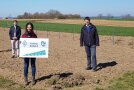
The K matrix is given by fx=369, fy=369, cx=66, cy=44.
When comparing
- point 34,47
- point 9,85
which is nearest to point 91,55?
point 34,47

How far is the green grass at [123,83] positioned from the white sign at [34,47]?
2256 mm

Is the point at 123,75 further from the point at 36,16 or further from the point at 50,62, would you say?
the point at 36,16

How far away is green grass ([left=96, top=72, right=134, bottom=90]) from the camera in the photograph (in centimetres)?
1062

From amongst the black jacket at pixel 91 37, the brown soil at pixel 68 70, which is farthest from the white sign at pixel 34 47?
the black jacket at pixel 91 37

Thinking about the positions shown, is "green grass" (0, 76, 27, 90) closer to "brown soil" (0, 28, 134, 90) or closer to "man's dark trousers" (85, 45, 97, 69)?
"brown soil" (0, 28, 134, 90)

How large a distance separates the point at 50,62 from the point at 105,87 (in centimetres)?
523

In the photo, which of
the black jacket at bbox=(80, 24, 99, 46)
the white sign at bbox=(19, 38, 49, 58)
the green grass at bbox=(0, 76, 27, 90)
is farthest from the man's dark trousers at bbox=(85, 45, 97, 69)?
the green grass at bbox=(0, 76, 27, 90)

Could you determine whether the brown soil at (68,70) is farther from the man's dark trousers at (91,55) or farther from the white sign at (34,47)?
the white sign at (34,47)

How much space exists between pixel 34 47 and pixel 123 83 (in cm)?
295

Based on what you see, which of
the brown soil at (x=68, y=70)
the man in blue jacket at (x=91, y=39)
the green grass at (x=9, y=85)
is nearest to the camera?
the green grass at (x=9, y=85)

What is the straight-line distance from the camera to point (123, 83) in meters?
11.1

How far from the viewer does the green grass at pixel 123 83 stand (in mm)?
10624

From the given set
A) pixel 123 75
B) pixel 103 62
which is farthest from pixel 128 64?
pixel 123 75

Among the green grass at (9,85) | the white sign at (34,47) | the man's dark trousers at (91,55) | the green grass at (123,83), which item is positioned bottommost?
the green grass at (9,85)
